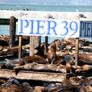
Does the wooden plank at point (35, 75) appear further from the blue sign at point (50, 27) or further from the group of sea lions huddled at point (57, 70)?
the blue sign at point (50, 27)

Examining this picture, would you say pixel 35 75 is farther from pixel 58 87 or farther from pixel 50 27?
pixel 50 27

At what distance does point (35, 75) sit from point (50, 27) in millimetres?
2188

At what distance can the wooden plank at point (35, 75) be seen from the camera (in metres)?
8.79

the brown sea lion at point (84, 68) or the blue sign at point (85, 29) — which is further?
the blue sign at point (85, 29)

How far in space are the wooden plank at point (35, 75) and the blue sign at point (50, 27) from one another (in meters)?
1.92

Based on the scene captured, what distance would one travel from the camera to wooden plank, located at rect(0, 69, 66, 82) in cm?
879

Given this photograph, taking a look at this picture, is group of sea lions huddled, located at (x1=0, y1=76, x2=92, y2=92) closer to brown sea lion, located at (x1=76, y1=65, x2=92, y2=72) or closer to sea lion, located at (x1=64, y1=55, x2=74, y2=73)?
sea lion, located at (x1=64, y1=55, x2=74, y2=73)

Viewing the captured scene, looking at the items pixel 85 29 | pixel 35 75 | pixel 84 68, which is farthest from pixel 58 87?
pixel 85 29

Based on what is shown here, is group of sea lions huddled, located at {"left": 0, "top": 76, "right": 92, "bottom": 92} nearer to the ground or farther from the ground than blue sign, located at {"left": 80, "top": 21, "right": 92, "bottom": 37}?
nearer to the ground

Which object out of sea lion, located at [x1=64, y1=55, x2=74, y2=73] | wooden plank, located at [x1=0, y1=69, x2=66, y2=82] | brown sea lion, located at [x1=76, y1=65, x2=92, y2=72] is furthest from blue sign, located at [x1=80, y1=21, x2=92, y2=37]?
wooden plank, located at [x1=0, y1=69, x2=66, y2=82]

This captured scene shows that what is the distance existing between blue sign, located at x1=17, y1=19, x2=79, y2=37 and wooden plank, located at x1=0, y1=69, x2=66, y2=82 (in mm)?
1917

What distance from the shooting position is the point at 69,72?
9.10 metres

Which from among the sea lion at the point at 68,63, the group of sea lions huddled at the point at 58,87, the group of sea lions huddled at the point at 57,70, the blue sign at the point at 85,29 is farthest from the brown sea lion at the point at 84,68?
the blue sign at the point at 85,29

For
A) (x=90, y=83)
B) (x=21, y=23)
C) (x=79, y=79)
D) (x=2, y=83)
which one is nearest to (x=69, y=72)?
(x=79, y=79)
